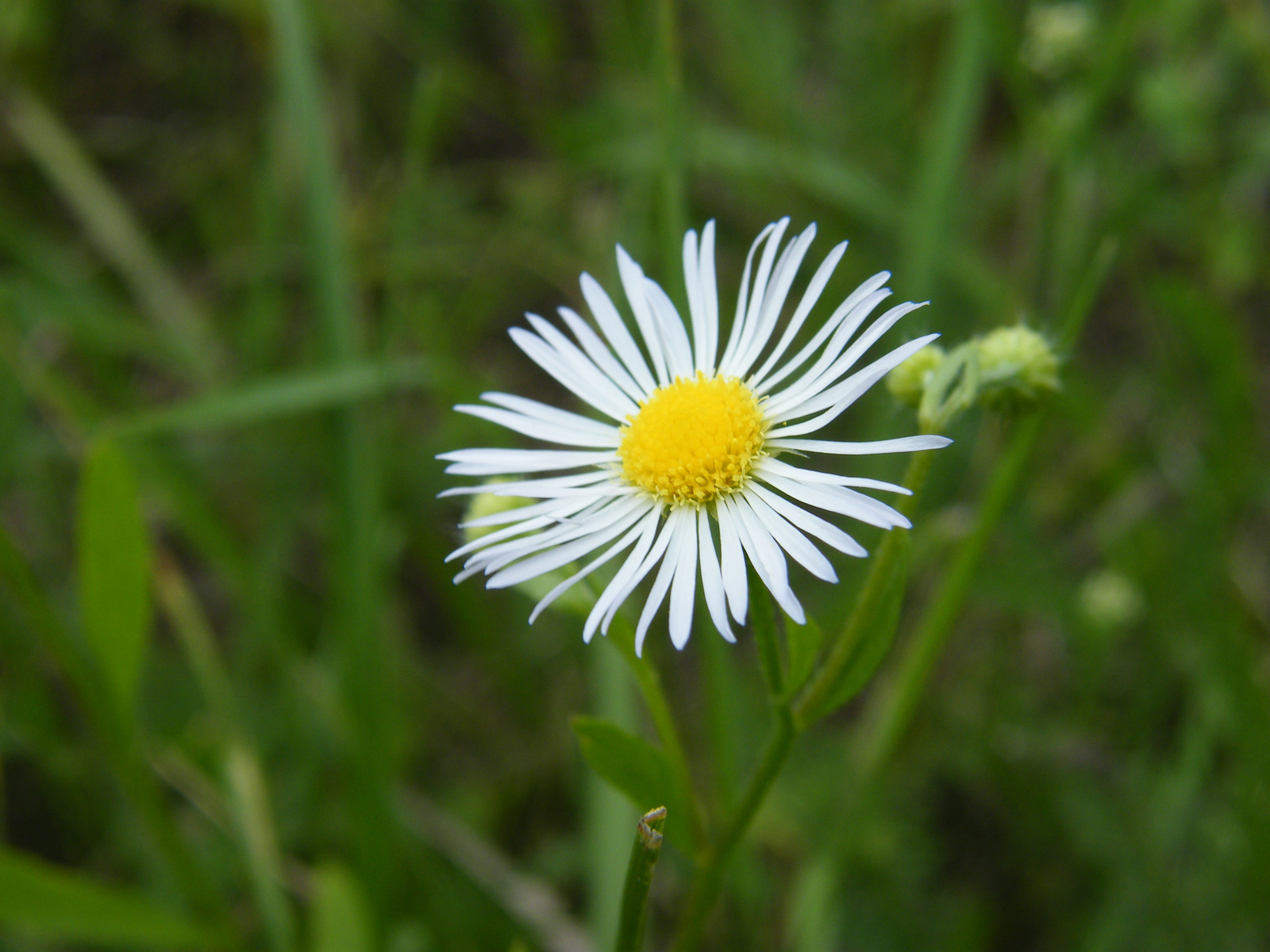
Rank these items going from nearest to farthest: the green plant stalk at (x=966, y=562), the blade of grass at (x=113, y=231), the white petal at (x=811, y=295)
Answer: the white petal at (x=811, y=295) → the green plant stalk at (x=966, y=562) → the blade of grass at (x=113, y=231)

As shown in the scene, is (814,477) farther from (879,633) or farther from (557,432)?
(557,432)

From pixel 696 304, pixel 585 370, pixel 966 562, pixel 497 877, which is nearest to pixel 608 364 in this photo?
pixel 585 370

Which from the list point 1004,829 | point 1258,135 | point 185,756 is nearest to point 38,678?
point 185,756

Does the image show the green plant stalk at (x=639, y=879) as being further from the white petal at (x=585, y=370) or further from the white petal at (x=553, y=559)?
the white petal at (x=585, y=370)

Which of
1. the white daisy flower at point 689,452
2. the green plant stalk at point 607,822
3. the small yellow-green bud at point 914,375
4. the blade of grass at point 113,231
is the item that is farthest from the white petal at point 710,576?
the blade of grass at point 113,231

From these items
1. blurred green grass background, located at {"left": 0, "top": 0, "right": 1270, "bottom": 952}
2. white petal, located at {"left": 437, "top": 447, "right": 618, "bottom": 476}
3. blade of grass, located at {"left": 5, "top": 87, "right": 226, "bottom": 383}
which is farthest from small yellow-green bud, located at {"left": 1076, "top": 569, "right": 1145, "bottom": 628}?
blade of grass, located at {"left": 5, "top": 87, "right": 226, "bottom": 383}

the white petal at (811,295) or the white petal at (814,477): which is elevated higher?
the white petal at (811,295)

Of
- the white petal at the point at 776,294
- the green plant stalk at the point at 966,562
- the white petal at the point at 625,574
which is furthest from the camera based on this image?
the green plant stalk at the point at 966,562
